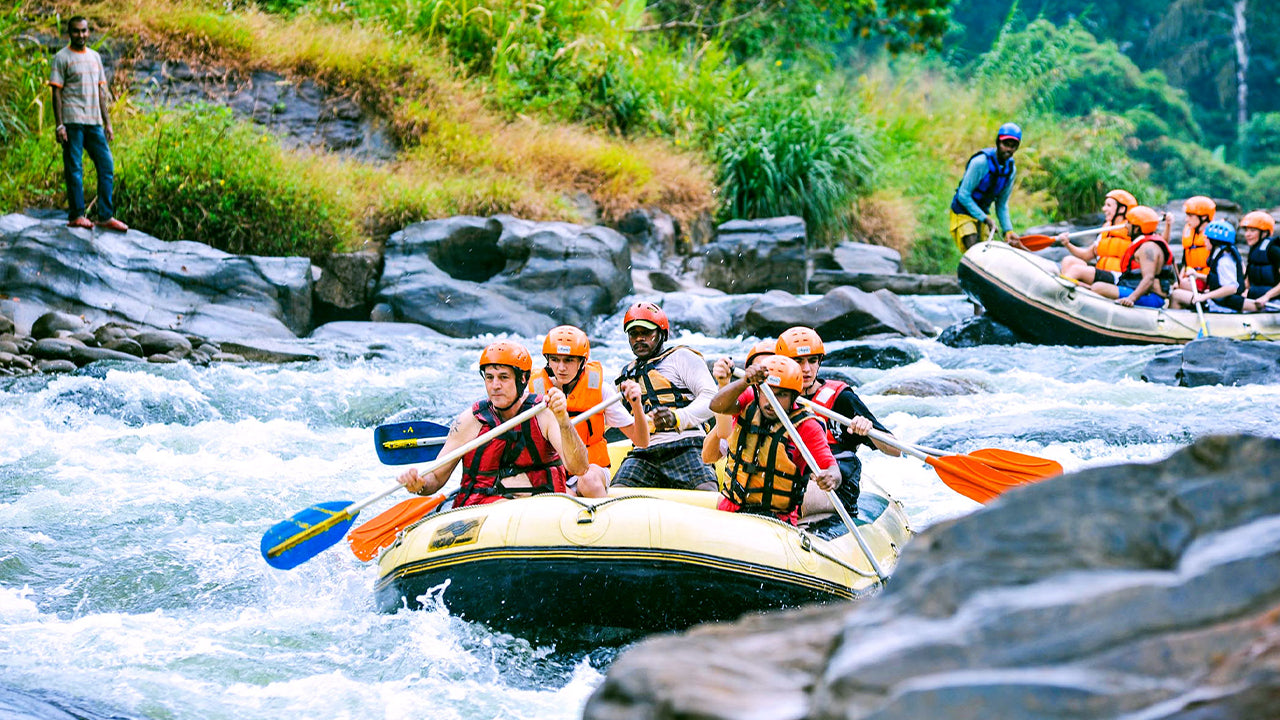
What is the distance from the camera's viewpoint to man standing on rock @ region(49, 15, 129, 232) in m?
9.56

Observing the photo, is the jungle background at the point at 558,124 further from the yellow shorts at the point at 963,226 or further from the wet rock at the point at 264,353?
the yellow shorts at the point at 963,226

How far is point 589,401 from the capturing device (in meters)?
5.24

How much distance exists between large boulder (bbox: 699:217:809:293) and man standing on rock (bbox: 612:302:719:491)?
25.2ft

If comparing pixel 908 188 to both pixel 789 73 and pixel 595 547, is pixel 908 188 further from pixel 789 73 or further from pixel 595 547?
pixel 595 547

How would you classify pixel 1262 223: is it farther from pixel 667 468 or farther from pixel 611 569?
pixel 611 569

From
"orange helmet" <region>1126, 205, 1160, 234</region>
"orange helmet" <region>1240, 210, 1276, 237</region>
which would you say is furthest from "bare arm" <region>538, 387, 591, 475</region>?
"orange helmet" <region>1240, 210, 1276, 237</region>

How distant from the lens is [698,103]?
1576cm

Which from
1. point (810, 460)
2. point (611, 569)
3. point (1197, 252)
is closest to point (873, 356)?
point (1197, 252)

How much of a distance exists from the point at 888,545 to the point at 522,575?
147 cm

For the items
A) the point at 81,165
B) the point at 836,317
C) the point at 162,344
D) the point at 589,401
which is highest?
the point at 589,401

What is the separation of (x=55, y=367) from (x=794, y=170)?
8.80 meters

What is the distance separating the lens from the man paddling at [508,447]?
454 centimetres

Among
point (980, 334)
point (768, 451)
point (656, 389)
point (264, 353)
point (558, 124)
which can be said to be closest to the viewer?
point (768, 451)

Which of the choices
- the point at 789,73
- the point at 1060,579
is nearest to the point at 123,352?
the point at 1060,579
